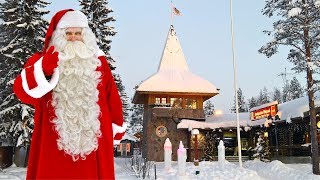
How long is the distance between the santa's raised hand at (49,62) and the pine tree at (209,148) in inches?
1016

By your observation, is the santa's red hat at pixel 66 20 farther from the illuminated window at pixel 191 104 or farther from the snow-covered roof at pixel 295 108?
the illuminated window at pixel 191 104

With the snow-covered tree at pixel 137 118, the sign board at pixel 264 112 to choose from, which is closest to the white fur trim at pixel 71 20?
the sign board at pixel 264 112

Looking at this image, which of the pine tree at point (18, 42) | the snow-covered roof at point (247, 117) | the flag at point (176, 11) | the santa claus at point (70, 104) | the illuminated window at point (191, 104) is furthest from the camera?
the flag at point (176, 11)

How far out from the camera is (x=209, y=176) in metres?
17.5

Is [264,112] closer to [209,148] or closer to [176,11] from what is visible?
[209,148]

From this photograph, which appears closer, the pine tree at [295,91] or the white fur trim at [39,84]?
the white fur trim at [39,84]

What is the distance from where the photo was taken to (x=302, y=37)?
68.5ft

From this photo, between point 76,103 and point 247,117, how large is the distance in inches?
1210

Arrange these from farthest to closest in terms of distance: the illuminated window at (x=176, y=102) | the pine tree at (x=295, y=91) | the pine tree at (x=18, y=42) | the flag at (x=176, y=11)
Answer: the pine tree at (x=295, y=91)
the flag at (x=176, y=11)
the illuminated window at (x=176, y=102)
the pine tree at (x=18, y=42)

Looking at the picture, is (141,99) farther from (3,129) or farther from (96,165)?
(96,165)

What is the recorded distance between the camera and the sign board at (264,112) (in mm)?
28256

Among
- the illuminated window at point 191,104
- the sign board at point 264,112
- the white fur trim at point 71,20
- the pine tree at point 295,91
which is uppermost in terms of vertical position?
the pine tree at point 295,91

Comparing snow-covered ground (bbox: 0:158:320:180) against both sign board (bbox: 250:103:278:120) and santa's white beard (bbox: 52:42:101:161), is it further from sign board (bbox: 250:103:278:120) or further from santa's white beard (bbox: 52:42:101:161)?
santa's white beard (bbox: 52:42:101:161)

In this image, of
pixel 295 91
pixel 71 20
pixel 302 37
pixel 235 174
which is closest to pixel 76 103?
pixel 71 20
